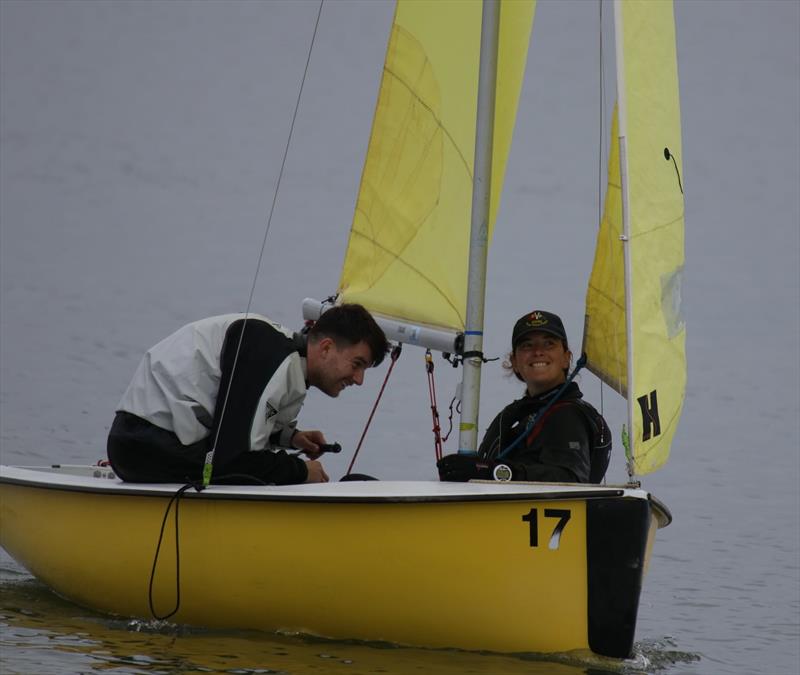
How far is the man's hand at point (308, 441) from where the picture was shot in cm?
501

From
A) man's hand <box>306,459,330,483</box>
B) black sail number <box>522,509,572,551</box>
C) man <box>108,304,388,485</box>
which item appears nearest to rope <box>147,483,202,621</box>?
man <box>108,304,388,485</box>

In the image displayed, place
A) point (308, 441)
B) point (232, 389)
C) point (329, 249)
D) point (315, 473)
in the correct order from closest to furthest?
1. point (232, 389)
2. point (315, 473)
3. point (308, 441)
4. point (329, 249)

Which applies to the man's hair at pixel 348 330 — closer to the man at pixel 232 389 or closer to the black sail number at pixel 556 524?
the man at pixel 232 389

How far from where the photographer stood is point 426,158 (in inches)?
215

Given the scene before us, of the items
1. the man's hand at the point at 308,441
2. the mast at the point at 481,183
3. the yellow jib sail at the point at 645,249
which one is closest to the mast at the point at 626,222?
the yellow jib sail at the point at 645,249

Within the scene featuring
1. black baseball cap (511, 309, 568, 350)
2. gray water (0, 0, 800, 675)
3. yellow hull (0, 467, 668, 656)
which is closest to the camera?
yellow hull (0, 467, 668, 656)

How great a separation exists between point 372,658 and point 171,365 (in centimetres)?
108

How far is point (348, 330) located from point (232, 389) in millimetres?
406

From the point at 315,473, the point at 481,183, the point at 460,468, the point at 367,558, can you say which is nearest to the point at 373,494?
the point at 367,558

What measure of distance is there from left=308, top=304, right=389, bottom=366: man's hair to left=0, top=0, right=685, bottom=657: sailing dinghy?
0.46 m

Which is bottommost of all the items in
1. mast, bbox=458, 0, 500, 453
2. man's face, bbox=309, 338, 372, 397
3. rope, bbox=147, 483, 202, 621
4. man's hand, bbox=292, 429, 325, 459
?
rope, bbox=147, 483, 202, 621

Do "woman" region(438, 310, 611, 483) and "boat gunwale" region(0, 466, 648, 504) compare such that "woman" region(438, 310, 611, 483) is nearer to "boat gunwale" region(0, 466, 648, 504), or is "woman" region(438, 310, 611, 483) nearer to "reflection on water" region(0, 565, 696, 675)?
"boat gunwale" region(0, 466, 648, 504)

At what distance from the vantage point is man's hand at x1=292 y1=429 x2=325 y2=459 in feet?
16.4

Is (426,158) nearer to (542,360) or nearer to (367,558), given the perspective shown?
(542,360)
